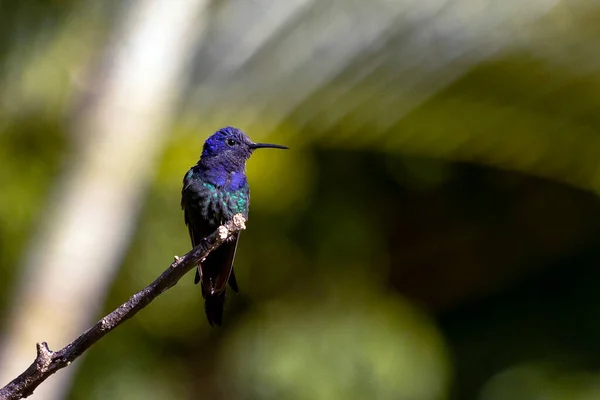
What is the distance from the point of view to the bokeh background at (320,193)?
441 centimetres

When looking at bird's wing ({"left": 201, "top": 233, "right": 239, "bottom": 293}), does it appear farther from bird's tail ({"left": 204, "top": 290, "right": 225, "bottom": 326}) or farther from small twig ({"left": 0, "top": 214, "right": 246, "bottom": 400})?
small twig ({"left": 0, "top": 214, "right": 246, "bottom": 400})

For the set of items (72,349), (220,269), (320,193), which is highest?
(320,193)

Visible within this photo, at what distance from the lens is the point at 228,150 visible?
2.91 m

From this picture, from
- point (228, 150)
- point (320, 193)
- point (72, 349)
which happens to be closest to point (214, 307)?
point (228, 150)

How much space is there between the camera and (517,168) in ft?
17.8

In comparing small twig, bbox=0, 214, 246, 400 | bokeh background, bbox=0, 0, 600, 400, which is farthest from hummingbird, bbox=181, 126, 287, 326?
bokeh background, bbox=0, 0, 600, 400

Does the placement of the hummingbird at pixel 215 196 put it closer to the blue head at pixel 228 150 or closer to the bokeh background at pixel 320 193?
the blue head at pixel 228 150

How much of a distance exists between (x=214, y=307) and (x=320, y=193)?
470 cm

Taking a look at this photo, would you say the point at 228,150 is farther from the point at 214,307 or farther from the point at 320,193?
the point at 320,193

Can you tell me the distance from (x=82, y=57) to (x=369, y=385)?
3.03m

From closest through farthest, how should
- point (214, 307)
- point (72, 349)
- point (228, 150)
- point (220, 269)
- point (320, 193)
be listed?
point (72, 349), point (214, 307), point (220, 269), point (228, 150), point (320, 193)

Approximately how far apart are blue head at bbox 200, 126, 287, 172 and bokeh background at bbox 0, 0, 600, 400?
144 cm

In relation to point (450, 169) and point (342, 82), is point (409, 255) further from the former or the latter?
point (342, 82)

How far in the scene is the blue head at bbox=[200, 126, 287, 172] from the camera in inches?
112
